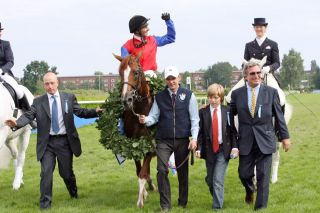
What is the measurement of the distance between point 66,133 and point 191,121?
2.19m

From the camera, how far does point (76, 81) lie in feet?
420

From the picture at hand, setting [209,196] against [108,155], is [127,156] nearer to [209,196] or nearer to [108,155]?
[209,196]

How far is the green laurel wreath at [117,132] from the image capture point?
752cm

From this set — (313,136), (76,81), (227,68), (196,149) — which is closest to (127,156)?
(196,149)

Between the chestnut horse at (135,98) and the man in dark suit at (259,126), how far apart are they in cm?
151

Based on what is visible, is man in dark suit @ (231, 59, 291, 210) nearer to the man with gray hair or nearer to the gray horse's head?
the gray horse's head

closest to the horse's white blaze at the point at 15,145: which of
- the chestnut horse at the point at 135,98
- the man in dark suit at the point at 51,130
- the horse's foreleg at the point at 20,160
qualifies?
the horse's foreleg at the point at 20,160

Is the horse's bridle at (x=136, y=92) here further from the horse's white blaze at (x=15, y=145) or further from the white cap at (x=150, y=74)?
the horse's white blaze at (x=15, y=145)

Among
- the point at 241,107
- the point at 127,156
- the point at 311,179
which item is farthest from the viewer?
the point at 311,179

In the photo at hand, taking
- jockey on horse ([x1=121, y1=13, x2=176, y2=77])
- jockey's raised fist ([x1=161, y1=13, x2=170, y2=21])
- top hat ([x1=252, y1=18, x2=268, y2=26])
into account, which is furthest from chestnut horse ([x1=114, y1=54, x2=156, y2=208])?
top hat ([x1=252, y1=18, x2=268, y2=26])

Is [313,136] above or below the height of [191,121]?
below

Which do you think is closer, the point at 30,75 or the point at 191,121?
the point at 191,121

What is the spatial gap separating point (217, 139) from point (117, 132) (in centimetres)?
174

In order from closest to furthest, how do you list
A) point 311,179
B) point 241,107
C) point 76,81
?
point 241,107 → point 311,179 → point 76,81
